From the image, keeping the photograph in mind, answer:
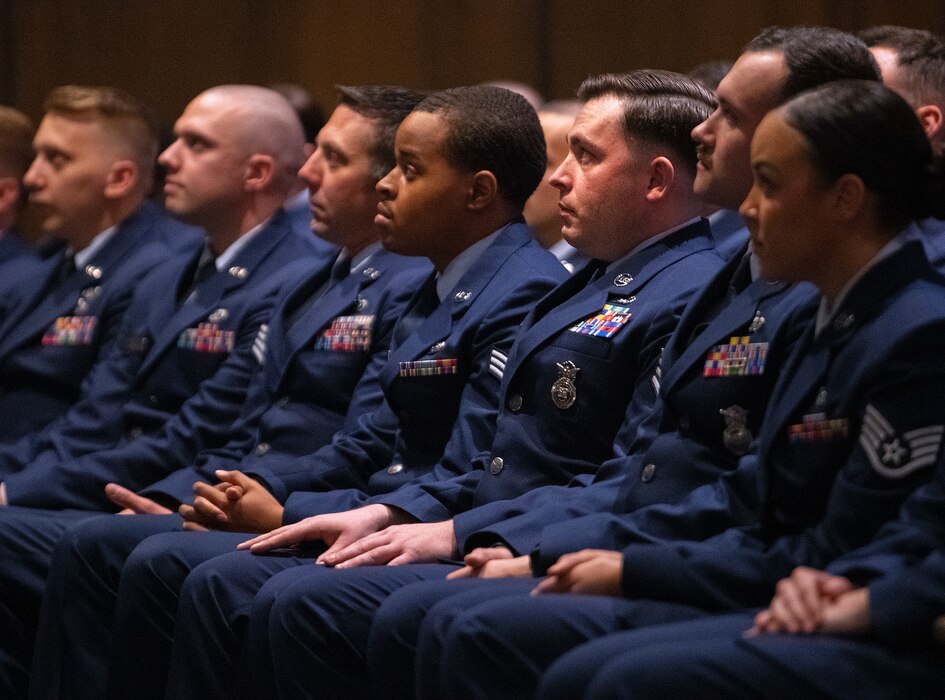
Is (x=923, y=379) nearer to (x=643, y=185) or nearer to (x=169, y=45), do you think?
(x=643, y=185)

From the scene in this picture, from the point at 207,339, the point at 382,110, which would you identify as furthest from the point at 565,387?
the point at 207,339

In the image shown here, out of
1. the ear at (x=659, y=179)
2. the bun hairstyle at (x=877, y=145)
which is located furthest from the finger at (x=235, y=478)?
the bun hairstyle at (x=877, y=145)

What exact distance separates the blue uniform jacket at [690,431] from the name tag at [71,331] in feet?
6.11

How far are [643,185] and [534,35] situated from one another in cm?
250

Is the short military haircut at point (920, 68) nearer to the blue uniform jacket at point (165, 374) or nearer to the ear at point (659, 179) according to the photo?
the ear at point (659, 179)

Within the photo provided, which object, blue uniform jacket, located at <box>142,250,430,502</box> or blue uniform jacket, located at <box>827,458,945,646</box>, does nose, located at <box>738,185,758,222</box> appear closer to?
blue uniform jacket, located at <box>827,458,945,646</box>

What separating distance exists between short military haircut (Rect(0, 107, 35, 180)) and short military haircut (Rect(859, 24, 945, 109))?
3120 mm

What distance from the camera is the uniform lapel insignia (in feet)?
5.91

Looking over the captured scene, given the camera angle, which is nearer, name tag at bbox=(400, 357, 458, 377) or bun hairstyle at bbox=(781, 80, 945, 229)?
bun hairstyle at bbox=(781, 80, 945, 229)

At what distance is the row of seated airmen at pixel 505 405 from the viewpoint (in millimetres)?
1858

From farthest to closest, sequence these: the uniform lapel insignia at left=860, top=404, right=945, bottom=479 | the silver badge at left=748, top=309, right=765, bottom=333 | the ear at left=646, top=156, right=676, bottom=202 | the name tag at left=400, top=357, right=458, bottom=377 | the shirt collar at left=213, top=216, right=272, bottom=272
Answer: the shirt collar at left=213, top=216, right=272, bottom=272 < the name tag at left=400, top=357, right=458, bottom=377 < the ear at left=646, top=156, right=676, bottom=202 < the silver badge at left=748, top=309, right=765, bottom=333 < the uniform lapel insignia at left=860, top=404, right=945, bottom=479

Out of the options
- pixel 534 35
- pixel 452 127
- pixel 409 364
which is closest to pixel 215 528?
pixel 409 364

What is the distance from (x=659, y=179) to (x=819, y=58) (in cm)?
40

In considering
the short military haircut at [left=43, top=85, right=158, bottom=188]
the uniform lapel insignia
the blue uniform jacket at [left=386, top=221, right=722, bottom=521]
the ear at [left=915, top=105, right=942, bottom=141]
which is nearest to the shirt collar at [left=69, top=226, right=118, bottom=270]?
the short military haircut at [left=43, top=85, right=158, bottom=188]
